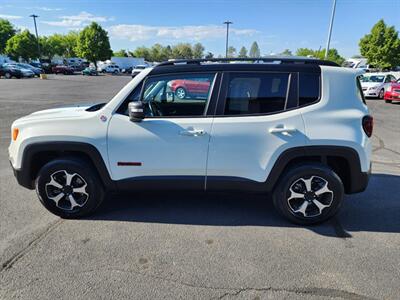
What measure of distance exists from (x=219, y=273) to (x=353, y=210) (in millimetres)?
2161

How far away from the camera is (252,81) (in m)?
3.19

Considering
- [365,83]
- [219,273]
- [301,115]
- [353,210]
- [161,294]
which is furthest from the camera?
[365,83]

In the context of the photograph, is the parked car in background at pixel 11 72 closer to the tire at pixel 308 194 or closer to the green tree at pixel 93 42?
the green tree at pixel 93 42

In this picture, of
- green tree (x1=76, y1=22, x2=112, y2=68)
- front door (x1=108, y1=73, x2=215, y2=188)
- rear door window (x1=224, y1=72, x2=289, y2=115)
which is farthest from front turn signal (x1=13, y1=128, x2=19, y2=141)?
green tree (x1=76, y1=22, x2=112, y2=68)

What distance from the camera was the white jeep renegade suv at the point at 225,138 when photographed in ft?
10.2

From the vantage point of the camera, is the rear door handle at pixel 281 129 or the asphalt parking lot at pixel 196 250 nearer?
the asphalt parking lot at pixel 196 250

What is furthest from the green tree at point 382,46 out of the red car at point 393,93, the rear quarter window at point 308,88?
the rear quarter window at point 308,88

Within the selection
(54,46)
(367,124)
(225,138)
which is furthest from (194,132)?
(54,46)

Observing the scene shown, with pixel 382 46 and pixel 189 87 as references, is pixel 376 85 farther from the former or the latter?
pixel 382 46

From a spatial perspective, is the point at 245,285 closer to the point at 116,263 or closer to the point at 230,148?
the point at 116,263

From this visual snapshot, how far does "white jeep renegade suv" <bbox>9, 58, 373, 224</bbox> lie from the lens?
312 centimetres

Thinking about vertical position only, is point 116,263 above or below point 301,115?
below

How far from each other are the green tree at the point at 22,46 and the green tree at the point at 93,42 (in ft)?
28.8

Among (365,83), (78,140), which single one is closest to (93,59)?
(365,83)
